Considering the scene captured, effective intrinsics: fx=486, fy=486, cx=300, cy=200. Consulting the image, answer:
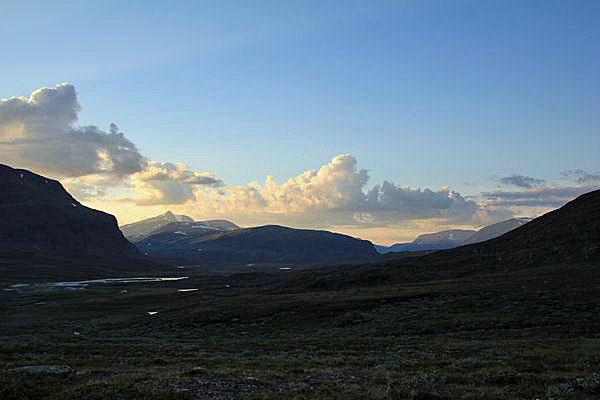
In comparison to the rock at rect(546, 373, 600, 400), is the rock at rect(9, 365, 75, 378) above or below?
above

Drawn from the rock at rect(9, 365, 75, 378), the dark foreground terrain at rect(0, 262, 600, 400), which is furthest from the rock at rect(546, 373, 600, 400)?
the rock at rect(9, 365, 75, 378)

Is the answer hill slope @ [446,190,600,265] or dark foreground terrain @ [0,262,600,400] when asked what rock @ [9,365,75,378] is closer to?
dark foreground terrain @ [0,262,600,400]

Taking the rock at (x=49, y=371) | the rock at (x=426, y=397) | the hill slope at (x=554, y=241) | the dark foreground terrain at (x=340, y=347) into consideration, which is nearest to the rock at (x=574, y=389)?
the dark foreground terrain at (x=340, y=347)

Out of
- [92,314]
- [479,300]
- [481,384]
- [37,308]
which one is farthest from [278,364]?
[37,308]

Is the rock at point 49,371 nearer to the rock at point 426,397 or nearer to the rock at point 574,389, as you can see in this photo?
the rock at point 426,397

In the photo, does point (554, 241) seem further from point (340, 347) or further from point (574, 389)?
point (574, 389)

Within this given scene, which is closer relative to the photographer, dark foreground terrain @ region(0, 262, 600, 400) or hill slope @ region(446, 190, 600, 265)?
dark foreground terrain @ region(0, 262, 600, 400)

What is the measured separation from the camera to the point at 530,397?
64.7 ft

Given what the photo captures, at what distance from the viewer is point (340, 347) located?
41.2 metres

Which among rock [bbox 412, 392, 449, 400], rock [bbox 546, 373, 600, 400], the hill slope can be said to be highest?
the hill slope

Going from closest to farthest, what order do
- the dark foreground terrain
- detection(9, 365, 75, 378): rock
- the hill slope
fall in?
the dark foreground terrain → detection(9, 365, 75, 378): rock → the hill slope

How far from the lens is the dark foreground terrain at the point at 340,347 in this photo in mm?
21656

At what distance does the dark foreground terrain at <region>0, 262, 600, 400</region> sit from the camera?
21656 mm

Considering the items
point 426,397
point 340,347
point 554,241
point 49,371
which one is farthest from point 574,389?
point 554,241
